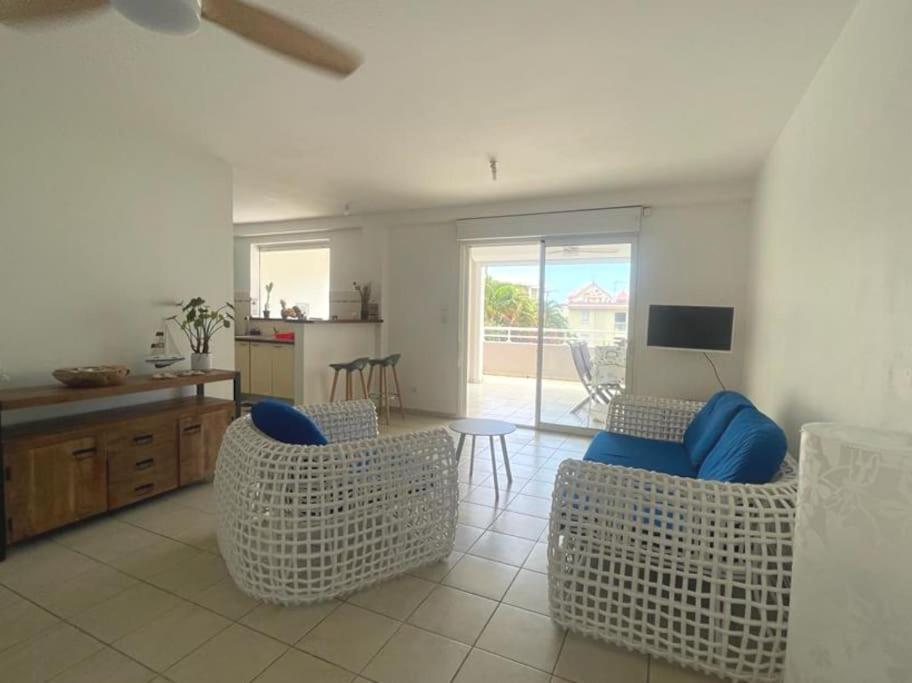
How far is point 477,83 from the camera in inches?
89.6

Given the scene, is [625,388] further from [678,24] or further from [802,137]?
[678,24]

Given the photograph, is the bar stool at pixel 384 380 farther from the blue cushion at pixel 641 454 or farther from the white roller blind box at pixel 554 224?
the blue cushion at pixel 641 454

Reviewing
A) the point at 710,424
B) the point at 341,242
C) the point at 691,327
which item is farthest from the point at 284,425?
the point at 341,242

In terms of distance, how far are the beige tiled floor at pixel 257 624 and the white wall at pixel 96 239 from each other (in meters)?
1.11

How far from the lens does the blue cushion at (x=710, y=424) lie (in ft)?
7.88

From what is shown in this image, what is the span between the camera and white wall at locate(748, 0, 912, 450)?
1.35 meters

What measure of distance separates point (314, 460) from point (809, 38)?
2756 millimetres

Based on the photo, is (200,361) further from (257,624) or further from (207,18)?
(207,18)

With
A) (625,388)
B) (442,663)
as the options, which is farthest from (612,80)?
(625,388)

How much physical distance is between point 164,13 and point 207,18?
7.2 inches

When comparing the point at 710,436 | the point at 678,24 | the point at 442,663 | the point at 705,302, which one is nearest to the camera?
the point at 442,663

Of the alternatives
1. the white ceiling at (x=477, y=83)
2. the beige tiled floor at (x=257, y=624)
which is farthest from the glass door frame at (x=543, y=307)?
the beige tiled floor at (x=257, y=624)

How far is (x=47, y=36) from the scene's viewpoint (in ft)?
6.51

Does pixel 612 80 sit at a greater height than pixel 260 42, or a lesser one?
greater
